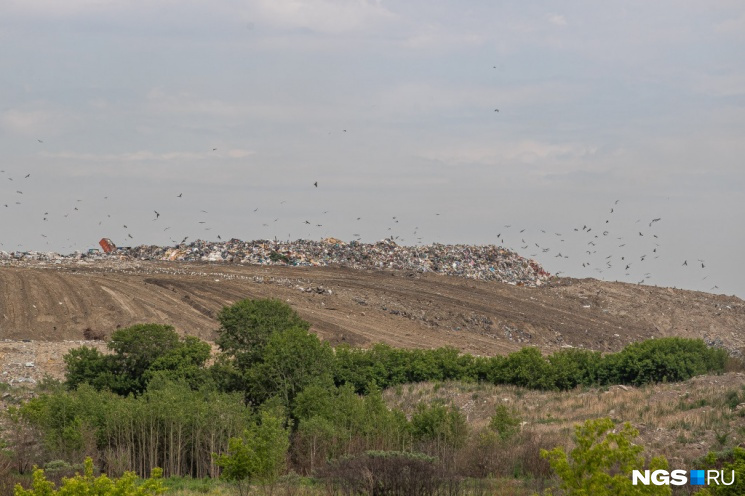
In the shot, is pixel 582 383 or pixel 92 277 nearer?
pixel 582 383

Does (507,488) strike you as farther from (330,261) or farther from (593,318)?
(330,261)

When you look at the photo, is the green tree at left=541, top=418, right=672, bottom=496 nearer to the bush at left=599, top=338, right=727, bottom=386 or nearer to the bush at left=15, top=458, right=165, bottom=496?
the bush at left=15, top=458, right=165, bottom=496

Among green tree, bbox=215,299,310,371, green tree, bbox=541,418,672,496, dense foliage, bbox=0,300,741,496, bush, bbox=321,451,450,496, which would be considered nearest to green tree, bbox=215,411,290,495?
dense foliage, bbox=0,300,741,496

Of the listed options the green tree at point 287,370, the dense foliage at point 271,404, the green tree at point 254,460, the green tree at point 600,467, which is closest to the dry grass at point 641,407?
the dense foliage at point 271,404

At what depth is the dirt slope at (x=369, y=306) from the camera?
48.1 metres

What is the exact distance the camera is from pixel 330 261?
70.8 m

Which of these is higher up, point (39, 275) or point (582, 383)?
point (39, 275)

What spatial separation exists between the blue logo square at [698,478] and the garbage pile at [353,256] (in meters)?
48.5

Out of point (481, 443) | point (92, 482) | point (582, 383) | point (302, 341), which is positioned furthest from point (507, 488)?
point (582, 383)

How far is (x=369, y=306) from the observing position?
57.0m

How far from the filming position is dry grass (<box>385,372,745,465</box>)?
89.2 feet

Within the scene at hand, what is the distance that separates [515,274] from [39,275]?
126ft

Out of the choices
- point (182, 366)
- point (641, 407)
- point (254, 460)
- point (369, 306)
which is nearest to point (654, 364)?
point (641, 407)

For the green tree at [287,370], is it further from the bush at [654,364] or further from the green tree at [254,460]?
the bush at [654,364]
